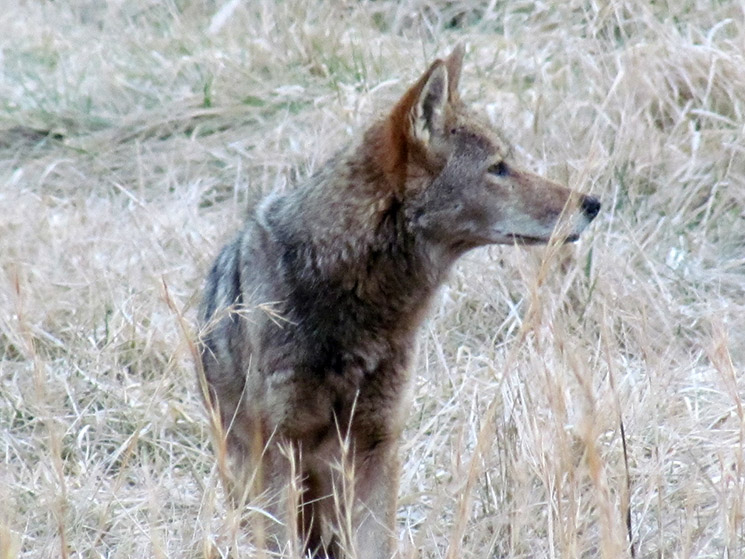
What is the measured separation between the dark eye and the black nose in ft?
0.88

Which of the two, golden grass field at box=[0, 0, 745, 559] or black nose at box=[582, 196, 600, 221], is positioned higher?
black nose at box=[582, 196, 600, 221]

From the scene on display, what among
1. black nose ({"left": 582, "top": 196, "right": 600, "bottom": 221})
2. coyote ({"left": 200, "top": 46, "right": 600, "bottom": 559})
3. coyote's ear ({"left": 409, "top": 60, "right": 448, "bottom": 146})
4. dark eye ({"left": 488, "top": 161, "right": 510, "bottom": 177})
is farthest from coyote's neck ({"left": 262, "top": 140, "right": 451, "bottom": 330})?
black nose ({"left": 582, "top": 196, "right": 600, "bottom": 221})

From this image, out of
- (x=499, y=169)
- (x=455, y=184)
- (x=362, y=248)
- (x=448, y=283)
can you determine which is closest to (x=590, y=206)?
(x=499, y=169)

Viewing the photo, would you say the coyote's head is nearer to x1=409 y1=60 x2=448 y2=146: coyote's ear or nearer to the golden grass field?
x1=409 y1=60 x2=448 y2=146: coyote's ear

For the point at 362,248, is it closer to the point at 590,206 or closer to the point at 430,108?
the point at 430,108

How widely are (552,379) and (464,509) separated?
40 centimetres

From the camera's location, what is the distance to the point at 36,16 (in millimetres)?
9547

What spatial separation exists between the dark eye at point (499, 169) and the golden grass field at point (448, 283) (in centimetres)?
35

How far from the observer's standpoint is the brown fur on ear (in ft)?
12.4

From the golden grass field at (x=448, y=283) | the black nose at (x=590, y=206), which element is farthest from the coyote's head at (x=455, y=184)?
the golden grass field at (x=448, y=283)

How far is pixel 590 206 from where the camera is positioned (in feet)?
12.7

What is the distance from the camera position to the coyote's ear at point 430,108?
12.3 ft

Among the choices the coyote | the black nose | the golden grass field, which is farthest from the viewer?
the black nose

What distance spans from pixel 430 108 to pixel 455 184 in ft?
0.83
